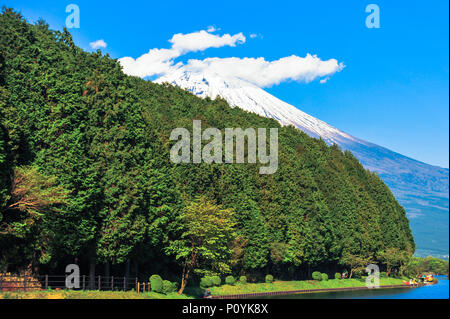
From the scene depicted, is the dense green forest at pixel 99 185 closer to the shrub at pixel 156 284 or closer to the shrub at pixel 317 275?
the shrub at pixel 156 284

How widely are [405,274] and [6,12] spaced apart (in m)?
106

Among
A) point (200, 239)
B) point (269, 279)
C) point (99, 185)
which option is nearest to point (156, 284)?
point (200, 239)

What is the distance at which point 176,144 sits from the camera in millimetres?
72688

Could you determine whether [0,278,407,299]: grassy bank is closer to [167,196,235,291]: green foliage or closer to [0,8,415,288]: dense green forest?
[0,8,415,288]: dense green forest

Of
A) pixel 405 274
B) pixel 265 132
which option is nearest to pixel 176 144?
pixel 265 132

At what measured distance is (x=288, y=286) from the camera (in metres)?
81.1

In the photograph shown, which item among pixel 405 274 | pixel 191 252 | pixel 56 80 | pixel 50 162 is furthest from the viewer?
pixel 405 274

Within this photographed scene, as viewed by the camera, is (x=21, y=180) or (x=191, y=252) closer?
(x=21, y=180)

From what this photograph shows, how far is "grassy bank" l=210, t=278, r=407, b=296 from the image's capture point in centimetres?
6738

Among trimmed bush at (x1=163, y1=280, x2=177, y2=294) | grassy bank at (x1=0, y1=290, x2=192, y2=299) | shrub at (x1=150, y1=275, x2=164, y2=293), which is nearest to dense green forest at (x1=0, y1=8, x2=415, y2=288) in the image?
shrub at (x1=150, y1=275, x2=164, y2=293)

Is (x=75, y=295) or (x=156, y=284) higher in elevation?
(x=75, y=295)

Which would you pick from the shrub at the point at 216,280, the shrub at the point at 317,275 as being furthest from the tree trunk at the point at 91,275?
the shrub at the point at 317,275

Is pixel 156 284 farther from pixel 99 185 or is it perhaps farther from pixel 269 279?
pixel 269 279
